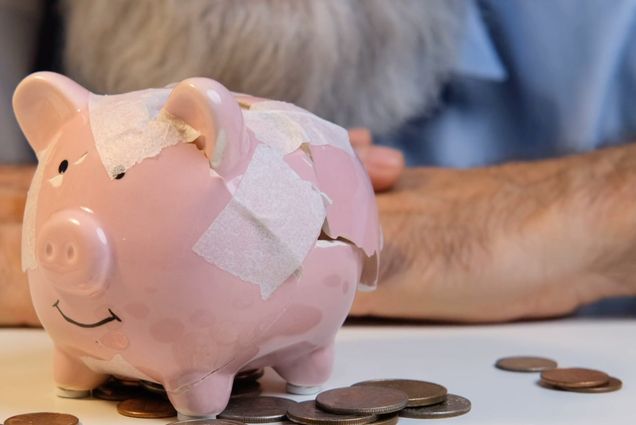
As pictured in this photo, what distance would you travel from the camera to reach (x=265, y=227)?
715mm

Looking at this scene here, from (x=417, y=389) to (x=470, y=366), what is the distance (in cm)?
19

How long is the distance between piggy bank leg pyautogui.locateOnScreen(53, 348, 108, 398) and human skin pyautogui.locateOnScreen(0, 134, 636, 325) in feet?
1.48

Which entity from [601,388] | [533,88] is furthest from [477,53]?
[601,388]

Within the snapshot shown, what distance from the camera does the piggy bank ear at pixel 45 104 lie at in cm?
79

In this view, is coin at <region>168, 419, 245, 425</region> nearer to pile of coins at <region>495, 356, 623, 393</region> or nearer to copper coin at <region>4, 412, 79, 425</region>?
copper coin at <region>4, 412, 79, 425</region>

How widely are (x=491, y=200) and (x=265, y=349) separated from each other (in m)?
0.90

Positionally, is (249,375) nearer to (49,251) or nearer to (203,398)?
(203,398)

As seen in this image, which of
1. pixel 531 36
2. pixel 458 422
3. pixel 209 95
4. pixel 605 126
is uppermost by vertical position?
pixel 531 36

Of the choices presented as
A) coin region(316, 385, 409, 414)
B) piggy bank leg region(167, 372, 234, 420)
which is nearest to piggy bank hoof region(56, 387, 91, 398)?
piggy bank leg region(167, 372, 234, 420)

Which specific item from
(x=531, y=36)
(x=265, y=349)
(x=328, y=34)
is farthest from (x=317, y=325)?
(x=531, y=36)

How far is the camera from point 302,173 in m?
0.75

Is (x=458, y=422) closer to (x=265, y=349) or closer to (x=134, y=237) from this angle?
(x=265, y=349)

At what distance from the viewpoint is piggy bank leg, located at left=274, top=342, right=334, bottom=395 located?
2.81ft

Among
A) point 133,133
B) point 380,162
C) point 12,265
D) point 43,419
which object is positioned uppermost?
point 380,162
